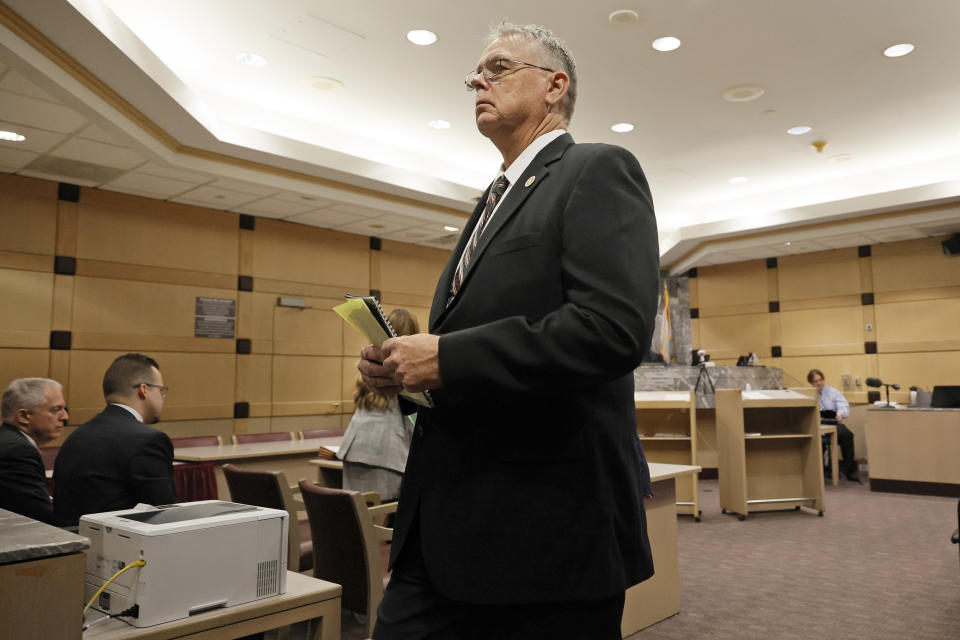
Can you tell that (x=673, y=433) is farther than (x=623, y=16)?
Yes

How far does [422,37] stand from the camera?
17.3 ft

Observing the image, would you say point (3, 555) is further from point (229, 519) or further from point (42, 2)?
point (42, 2)

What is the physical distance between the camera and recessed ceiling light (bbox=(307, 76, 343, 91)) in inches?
237

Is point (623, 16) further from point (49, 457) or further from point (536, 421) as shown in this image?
point (49, 457)

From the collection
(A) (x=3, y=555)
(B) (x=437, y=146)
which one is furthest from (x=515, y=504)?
(B) (x=437, y=146)

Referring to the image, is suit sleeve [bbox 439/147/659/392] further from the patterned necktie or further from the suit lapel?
the patterned necktie

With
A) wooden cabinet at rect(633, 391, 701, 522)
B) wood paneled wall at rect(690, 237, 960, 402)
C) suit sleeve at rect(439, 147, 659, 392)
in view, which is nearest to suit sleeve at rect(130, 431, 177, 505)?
suit sleeve at rect(439, 147, 659, 392)

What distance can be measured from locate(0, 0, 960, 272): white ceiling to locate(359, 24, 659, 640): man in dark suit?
3984 millimetres

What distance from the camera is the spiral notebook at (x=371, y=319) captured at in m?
0.98

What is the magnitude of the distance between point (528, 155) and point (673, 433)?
5.63 meters

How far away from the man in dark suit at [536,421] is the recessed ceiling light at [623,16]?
169 inches

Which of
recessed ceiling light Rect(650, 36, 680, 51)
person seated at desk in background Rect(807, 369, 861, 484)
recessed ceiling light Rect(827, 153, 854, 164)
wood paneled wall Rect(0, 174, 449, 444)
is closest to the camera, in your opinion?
recessed ceiling light Rect(650, 36, 680, 51)

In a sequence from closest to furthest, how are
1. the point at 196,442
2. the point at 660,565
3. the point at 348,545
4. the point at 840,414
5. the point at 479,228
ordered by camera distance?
the point at 479,228 < the point at 348,545 < the point at 660,565 < the point at 196,442 < the point at 840,414

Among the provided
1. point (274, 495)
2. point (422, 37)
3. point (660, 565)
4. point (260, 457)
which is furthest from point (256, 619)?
point (422, 37)
